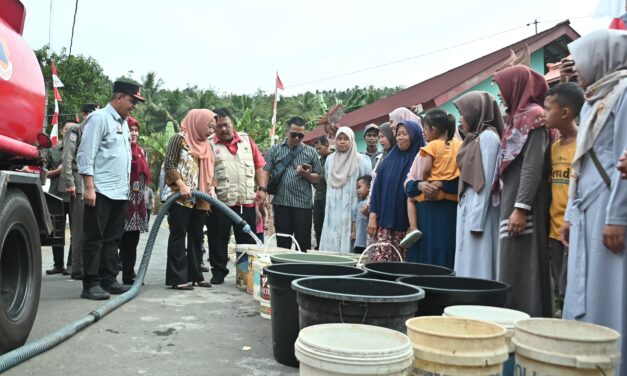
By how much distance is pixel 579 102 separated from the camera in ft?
11.4

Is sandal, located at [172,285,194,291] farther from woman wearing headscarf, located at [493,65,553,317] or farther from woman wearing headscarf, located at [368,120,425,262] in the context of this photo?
woman wearing headscarf, located at [493,65,553,317]

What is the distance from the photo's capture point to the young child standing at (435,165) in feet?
15.1

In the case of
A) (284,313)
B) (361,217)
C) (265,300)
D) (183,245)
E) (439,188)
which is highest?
(439,188)

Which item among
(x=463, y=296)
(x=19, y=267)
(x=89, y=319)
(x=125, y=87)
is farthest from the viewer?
(x=125, y=87)

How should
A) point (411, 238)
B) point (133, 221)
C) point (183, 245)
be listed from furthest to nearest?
point (133, 221) → point (183, 245) → point (411, 238)

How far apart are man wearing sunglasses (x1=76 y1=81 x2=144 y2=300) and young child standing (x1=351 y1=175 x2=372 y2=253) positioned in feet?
8.56

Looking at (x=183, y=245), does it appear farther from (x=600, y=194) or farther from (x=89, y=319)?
(x=600, y=194)

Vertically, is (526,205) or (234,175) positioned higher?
(234,175)

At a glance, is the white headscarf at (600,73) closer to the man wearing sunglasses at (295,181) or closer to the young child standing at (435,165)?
the young child standing at (435,165)

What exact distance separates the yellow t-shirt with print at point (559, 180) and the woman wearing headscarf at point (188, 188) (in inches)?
143

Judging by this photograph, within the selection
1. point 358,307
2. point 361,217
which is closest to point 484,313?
point 358,307

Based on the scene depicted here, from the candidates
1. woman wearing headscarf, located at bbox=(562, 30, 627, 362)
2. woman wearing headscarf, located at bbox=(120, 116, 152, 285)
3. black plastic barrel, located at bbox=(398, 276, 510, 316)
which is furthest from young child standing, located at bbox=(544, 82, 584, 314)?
woman wearing headscarf, located at bbox=(120, 116, 152, 285)

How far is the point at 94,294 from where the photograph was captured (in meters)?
5.17

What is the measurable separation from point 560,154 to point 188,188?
3.72m
